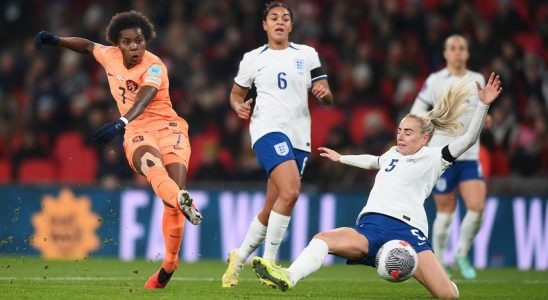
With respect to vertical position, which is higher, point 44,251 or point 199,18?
point 199,18

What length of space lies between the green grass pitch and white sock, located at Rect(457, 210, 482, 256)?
36 centimetres

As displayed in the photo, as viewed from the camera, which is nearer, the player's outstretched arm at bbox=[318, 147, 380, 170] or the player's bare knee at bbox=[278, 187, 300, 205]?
the player's outstretched arm at bbox=[318, 147, 380, 170]

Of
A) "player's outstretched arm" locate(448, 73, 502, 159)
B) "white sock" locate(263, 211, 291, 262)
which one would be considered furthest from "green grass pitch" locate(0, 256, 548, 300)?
"player's outstretched arm" locate(448, 73, 502, 159)

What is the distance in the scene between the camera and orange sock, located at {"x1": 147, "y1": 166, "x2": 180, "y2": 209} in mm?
8438

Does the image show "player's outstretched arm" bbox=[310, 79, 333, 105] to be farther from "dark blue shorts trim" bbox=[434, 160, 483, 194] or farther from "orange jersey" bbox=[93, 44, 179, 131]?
"dark blue shorts trim" bbox=[434, 160, 483, 194]

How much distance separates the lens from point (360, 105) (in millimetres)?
17141

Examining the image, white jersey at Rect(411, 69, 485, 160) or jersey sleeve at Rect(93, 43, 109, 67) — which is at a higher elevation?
jersey sleeve at Rect(93, 43, 109, 67)

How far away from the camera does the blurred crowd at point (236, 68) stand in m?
15.8

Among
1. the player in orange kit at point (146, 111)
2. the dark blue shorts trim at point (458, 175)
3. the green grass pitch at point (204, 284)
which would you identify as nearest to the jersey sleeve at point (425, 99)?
the dark blue shorts trim at point (458, 175)

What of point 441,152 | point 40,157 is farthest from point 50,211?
point 441,152

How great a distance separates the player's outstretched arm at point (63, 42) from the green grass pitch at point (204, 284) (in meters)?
1.95

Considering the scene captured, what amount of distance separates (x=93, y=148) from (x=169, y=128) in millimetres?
7121

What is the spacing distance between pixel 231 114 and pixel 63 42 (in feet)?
23.6

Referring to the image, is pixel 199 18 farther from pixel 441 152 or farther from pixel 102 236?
pixel 441 152
